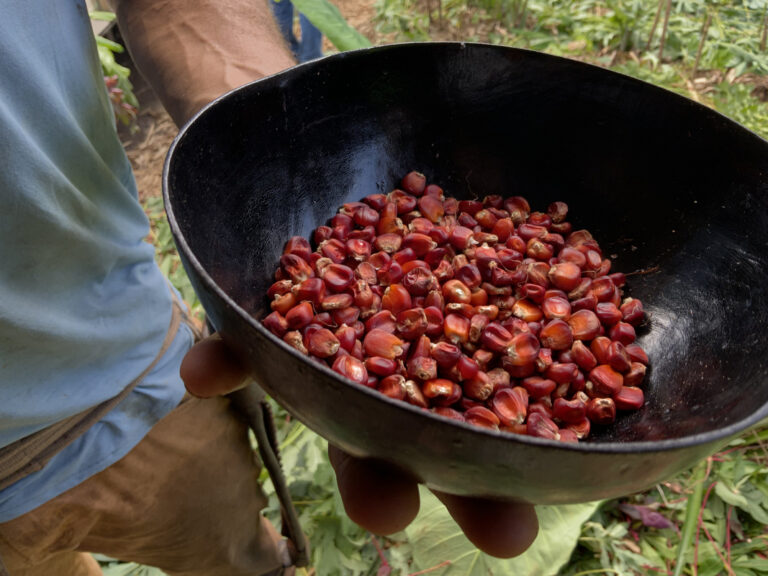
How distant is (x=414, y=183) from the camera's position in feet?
3.89

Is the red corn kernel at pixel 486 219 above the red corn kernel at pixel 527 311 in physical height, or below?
above

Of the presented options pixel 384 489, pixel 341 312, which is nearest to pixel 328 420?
pixel 384 489

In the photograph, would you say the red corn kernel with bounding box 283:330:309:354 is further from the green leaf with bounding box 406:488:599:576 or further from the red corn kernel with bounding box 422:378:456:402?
the green leaf with bounding box 406:488:599:576

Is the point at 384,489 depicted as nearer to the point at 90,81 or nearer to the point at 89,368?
the point at 89,368

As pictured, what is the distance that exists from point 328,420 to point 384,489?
0.18m

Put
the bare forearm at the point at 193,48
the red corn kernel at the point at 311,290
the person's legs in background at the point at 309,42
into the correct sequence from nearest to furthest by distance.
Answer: the red corn kernel at the point at 311,290
the bare forearm at the point at 193,48
the person's legs in background at the point at 309,42

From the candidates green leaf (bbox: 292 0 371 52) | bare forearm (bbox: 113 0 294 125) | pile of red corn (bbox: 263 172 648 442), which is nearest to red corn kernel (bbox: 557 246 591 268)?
pile of red corn (bbox: 263 172 648 442)

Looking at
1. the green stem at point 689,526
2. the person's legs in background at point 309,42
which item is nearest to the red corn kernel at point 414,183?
the green stem at point 689,526

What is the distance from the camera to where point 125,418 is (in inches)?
45.4

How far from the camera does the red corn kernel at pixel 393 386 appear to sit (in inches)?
32.8

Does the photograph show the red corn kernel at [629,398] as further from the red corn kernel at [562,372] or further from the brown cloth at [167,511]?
the brown cloth at [167,511]

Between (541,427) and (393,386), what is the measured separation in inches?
8.1

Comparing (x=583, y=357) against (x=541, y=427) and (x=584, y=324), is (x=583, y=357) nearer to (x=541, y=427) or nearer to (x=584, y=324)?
(x=584, y=324)

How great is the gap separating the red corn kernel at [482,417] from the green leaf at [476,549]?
34.9 inches
